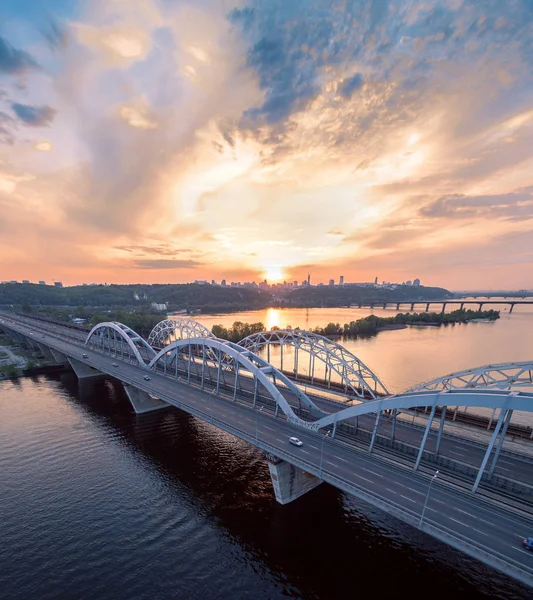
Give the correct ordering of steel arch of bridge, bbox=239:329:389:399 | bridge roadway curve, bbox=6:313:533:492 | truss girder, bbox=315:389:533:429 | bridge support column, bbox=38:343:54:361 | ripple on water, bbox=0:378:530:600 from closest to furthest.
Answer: truss girder, bbox=315:389:533:429, ripple on water, bbox=0:378:530:600, bridge roadway curve, bbox=6:313:533:492, steel arch of bridge, bbox=239:329:389:399, bridge support column, bbox=38:343:54:361

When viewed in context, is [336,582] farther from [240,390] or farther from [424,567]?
[240,390]

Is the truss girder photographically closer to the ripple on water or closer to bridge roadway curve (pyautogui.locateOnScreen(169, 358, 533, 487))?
bridge roadway curve (pyautogui.locateOnScreen(169, 358, 533, 487))

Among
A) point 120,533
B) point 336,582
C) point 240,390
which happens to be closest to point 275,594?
point 336,582

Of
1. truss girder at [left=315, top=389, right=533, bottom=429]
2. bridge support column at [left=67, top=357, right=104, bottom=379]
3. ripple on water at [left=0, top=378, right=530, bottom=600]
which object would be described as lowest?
ripple on water at [left=0, top=378, right=530, bottom=600]

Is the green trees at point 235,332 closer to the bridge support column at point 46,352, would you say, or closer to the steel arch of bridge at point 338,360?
the steel arch of bridge at point 338,360

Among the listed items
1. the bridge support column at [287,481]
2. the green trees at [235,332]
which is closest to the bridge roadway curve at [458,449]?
the bridge support column at [287,481]

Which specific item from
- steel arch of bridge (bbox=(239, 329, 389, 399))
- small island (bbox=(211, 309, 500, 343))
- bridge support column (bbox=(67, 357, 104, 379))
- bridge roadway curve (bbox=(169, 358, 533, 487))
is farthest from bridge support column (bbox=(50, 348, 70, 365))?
bridge roadway curve (bbox=(169, 358, 533, 487))
